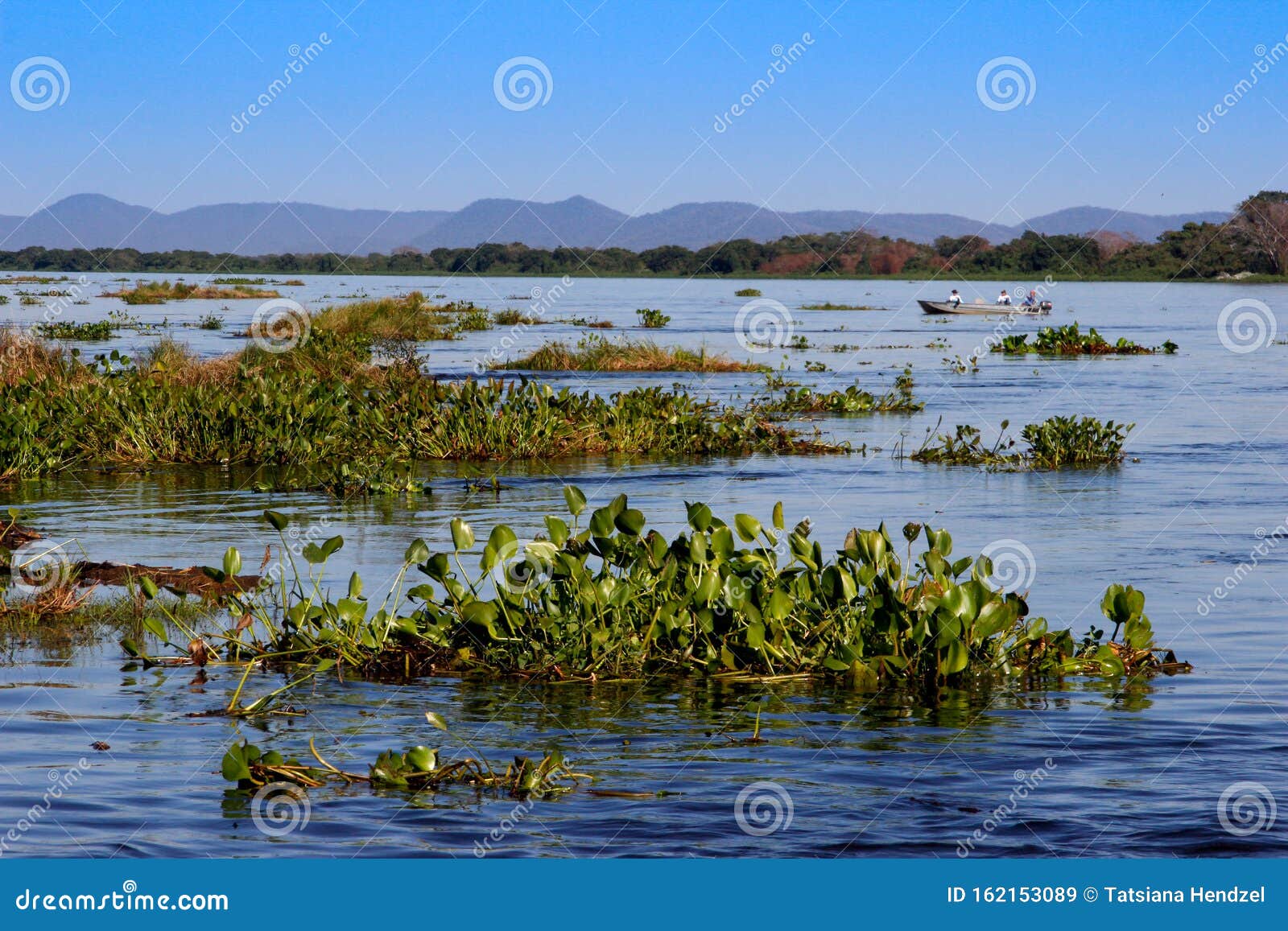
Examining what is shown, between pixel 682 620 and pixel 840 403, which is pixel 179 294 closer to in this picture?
pixel 840 403

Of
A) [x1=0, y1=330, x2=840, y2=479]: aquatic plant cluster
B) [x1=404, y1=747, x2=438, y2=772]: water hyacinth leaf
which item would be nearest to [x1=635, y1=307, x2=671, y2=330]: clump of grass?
[x1=0, y1=330, x2=840, y2=479]: aquatic plant cluster

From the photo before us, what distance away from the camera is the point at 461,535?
8445 mm

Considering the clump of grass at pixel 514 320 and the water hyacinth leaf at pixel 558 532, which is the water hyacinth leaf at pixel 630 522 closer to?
the water hyacinth leaf at pixel 558 532

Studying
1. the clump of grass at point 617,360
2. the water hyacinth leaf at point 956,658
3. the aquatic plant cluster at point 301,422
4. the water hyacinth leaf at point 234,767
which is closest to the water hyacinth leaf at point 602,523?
the water hyacinth leaf at point 956,658

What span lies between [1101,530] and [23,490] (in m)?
12.0

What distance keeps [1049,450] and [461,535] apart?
13.6 m

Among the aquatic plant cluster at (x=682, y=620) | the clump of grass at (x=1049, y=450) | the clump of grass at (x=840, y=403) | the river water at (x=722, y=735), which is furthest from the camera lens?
the clump of grass at (x=840, y=403)

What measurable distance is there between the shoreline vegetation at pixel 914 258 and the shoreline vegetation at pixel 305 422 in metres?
119

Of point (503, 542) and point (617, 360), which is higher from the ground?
point (617, 360)

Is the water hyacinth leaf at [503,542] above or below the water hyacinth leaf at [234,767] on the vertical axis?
above

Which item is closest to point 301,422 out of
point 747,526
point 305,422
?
point 305,422

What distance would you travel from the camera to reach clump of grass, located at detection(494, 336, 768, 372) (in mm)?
35938

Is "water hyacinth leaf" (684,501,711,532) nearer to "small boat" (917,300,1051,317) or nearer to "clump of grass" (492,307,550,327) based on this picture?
"clump of grass" (492,307,550,327)

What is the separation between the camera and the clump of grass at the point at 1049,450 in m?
20.1
